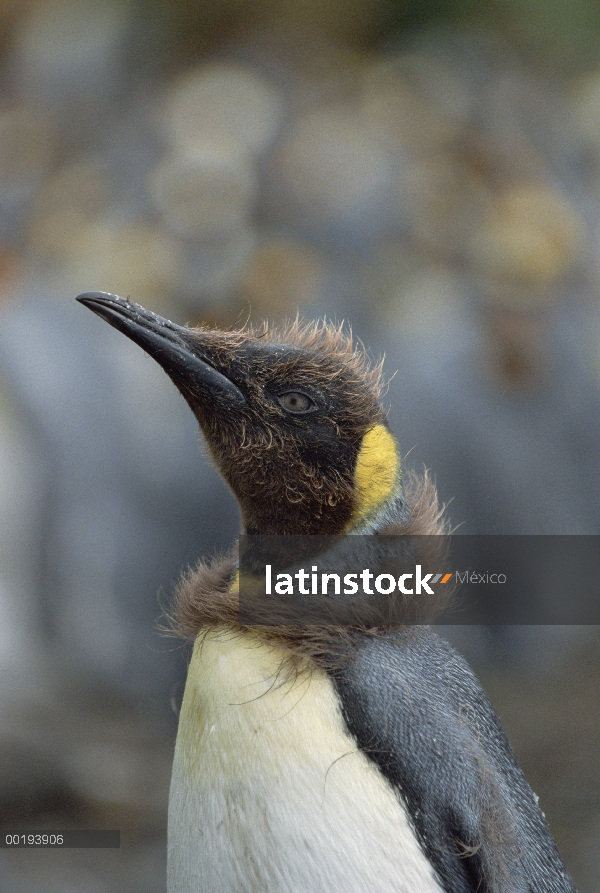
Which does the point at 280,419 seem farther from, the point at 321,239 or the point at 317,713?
the point at 321,239

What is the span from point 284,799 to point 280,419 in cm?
26

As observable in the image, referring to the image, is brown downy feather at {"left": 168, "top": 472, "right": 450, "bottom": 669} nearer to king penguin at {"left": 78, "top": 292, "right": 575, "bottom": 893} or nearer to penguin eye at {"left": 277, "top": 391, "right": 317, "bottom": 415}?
king penguin at {"left": 78, "top": 292, "right": 575, "bottom": 893}

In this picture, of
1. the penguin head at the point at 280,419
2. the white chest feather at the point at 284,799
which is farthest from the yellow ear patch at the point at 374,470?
the white chest feather at the point at 284,799

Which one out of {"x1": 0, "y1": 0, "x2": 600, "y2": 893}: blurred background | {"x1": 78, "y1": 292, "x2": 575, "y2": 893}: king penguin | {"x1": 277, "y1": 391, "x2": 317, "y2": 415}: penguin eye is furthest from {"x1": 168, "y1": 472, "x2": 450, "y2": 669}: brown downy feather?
{"x1": 0, "y1": 0, "x2": 600, "y2": 893}: blurred background

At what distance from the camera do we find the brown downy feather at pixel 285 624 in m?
0.52

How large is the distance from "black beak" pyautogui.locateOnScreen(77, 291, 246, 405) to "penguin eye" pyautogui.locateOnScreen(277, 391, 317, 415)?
29 millimetres

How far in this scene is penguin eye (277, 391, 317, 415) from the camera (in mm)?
538

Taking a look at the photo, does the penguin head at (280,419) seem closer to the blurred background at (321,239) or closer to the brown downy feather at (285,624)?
the brown downy feather at (285,624)

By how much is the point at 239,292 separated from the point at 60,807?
33.5 inches

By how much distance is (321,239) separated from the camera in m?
1.27

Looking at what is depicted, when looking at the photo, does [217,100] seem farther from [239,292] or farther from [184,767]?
[184,767]

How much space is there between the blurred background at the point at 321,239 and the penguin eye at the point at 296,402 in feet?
2.23

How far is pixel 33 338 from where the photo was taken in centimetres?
125

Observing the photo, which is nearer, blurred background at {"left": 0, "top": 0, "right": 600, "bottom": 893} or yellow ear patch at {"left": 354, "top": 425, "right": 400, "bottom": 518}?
yellow ear patch at {"left": 354, "top": 425, "right": 400, "bottom": 518}
